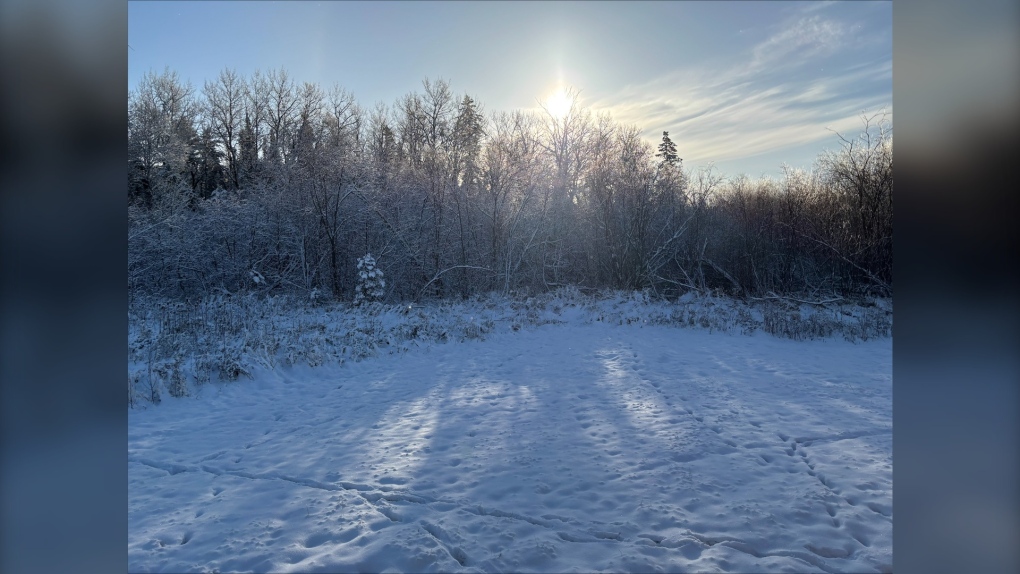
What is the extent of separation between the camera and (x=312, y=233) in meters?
15.0

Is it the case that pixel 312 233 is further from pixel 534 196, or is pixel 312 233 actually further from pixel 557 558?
pixel 557 558

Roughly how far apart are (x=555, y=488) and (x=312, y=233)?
1339 cm

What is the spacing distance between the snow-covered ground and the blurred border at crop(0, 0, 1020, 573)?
2.36m

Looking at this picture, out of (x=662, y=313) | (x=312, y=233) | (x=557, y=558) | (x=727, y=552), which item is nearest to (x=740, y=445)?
(x=727, y=552)

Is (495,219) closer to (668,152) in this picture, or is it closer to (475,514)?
(668,152)

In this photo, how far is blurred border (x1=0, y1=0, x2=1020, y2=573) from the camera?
437 mm
